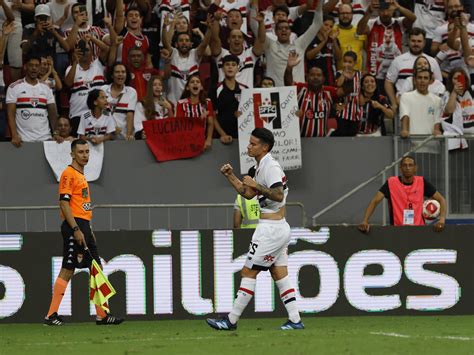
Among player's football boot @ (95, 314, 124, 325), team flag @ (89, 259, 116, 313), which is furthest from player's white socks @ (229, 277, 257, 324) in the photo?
player's football boot @ (95, 314, 124, 325)

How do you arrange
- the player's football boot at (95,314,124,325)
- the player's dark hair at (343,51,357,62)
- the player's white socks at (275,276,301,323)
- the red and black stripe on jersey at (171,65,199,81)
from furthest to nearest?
the red and black stripe on jersey at (171,65,199,81), the player's dark hair at (343,51,357,62), the player's football boot at (95,314,124,325), the player's white socks at (275,276,301,323)

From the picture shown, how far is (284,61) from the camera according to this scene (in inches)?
704

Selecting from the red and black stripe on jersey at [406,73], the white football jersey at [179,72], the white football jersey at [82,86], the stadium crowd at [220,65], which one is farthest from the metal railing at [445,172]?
the white football jersey at [82,86]

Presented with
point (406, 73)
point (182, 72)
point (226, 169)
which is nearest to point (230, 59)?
point (182, 72)

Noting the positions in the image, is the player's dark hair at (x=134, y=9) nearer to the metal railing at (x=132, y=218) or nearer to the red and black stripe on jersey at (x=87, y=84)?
the red and black stripe on jersey at (x=87, y=84)

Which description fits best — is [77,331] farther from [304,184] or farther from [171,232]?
[304,184]

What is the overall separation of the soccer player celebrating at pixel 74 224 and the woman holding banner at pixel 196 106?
374 centimetres

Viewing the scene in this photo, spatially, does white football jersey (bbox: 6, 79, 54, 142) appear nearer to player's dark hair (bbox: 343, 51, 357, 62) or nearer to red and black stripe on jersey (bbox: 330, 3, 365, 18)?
player's dark hair (bbox: 343, 51, 357, 62)

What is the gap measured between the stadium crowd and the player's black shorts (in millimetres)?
3505

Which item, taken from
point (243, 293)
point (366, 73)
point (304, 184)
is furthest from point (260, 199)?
point (366, 73)

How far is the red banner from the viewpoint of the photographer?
16766mm

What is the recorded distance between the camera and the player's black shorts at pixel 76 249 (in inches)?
520

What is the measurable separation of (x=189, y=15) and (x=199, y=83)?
213 cm

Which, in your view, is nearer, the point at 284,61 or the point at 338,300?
the point at 338,300
